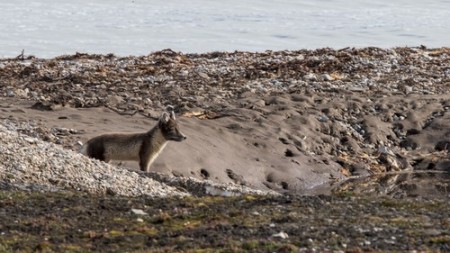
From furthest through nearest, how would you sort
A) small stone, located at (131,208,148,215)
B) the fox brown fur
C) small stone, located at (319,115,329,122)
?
small stone, located at (319,115,329,122) < the fox brown fur < small stone, located at (131,208,148,215)

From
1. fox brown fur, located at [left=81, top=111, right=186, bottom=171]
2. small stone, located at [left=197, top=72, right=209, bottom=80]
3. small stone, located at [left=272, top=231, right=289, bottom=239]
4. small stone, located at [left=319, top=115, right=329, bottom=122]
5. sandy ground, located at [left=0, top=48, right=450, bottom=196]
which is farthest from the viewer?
small stone, located at [left=197, top=72, right=209, bottom=80]

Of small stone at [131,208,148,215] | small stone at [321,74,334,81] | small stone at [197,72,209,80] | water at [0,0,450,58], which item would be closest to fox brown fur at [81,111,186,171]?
small stone at [131,208,148,215]

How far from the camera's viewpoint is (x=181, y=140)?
56.4ft

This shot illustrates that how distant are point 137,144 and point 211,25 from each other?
19178 mm

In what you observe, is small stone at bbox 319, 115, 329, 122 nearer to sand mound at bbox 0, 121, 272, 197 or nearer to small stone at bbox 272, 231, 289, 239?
sand mound at bbox 0, 121, 272, 197

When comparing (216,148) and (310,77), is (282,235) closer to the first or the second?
(216,148)

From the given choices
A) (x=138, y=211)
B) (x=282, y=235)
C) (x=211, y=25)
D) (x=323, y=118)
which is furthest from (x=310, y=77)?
(x=282, y=235)

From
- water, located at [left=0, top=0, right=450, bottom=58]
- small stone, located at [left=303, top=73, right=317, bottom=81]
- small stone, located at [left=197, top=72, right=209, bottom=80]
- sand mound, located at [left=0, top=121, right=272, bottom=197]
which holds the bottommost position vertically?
water, located at [left=0, top=0, right=450, bottom=58]

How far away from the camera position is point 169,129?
17000mm

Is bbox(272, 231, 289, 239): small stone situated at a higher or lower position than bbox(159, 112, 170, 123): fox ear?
higher

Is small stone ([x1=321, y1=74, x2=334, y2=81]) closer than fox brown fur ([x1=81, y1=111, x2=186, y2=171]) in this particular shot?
No

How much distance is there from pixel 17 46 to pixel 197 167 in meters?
12.9

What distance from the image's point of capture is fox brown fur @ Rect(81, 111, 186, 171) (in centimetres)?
1617

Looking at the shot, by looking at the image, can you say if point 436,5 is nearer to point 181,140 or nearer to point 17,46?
point 17,46
